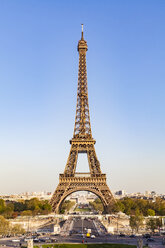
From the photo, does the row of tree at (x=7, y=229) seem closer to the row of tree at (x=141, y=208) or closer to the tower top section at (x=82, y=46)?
the row of tree at (x=141, y=208)

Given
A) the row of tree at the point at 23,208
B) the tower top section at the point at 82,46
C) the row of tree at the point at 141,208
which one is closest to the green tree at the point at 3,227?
the row of tree at the point at 23,208

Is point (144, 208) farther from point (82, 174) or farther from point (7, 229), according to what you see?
point (7, 229)

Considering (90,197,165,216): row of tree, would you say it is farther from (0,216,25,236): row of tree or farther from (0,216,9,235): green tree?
(0,216,9,235): green tree

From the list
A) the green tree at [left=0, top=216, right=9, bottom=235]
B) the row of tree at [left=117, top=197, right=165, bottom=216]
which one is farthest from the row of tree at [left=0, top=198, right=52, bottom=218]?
the row of tree at [left=117, top=197, right=165, bottom=216]

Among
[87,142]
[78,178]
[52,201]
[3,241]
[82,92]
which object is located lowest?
[3,241]

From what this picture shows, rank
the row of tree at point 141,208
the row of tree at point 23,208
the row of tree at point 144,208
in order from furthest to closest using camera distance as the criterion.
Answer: the row of tree at point 144,208
the row of tree at point 23,208
the row of tree at point 141,208

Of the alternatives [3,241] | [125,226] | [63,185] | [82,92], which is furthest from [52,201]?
[82,92]

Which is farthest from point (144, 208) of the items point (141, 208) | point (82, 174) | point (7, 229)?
point (7, 229)

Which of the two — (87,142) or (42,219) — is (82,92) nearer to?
(87,142)
